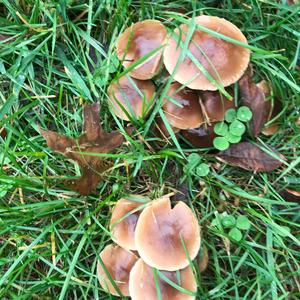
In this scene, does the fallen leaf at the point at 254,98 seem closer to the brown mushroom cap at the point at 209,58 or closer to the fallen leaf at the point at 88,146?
the brown mushroom cap at the point at 209,58

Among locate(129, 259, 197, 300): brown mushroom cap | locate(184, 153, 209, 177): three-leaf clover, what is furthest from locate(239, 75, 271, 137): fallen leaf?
locate(129, 259, 197, 300): brown mushroom cap

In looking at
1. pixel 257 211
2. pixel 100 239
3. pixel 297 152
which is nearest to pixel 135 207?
pixel 100 239

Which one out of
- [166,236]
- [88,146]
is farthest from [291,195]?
[88,146]

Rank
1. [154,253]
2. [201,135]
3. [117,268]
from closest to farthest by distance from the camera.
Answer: [154,253] → [117,268] → [201,135]

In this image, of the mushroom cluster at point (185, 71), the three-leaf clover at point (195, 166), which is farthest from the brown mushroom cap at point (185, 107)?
the three-leaf clover at point (195, 166)

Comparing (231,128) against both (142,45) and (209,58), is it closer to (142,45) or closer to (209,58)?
(209,58)

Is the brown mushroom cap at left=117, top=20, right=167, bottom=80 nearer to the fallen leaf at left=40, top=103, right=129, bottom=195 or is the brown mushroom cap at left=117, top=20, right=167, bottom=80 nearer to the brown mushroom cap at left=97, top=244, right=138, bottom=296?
the fallen leaf at left=40, top=103, right=129, bottom=195
